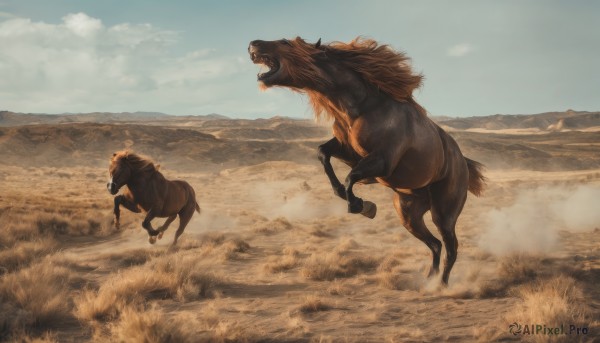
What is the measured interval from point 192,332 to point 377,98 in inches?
120

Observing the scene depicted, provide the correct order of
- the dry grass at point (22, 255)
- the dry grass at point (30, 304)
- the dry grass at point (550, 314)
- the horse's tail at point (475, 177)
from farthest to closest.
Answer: the dry grass at point (22, 255)
the horse's tail at point (475, 177)
the dry grass at point (30, 304)
the dry grass at point (550, 314)

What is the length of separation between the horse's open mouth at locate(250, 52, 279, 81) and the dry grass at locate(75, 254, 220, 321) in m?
3.11

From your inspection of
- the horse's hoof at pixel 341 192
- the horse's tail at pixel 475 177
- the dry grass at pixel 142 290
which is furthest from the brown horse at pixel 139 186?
the horse's tail at pixel 475 177

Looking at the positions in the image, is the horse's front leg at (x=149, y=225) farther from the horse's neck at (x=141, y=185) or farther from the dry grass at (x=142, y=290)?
the dry grass at (x=142, y=290)

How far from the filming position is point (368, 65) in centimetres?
500

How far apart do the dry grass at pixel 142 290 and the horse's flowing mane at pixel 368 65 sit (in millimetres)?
3334

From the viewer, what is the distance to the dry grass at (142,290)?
5.30 m

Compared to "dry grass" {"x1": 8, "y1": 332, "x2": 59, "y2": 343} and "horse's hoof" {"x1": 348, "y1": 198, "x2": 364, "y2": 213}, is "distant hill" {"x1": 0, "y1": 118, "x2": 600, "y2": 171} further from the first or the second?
"dry grass" {"x1": 8, "y1": 332, "x2": 59, "y2": 343}

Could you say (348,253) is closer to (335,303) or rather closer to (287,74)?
(335,303)

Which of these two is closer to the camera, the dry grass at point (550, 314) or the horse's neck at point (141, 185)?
the dry grass at point (550, 314)

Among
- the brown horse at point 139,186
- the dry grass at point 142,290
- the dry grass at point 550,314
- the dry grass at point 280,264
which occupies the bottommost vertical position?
the dry grass at point 280,264

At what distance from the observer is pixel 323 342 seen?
432 cm

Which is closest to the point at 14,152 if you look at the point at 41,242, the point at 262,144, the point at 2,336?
the point at 262,144

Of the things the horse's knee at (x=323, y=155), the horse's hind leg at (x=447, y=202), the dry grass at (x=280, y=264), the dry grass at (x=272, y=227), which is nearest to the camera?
the horse's knee at (x=323, y=155)
